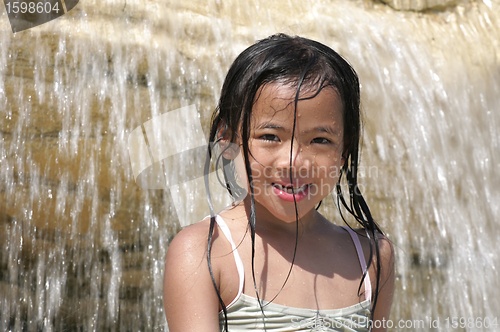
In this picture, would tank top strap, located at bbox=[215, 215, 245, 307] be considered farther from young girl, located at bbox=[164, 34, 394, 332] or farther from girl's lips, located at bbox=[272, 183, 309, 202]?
girl's lips, located at bbox=[272, 183, 309, 202]

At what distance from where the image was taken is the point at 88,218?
3455 mm

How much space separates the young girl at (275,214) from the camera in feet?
6.10

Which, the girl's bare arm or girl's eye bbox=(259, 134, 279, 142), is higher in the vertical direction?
girl's eye bbox=(259, 134, 279, 142)

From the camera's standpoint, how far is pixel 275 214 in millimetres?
1938

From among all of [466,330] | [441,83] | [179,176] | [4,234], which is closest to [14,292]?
[4,234]

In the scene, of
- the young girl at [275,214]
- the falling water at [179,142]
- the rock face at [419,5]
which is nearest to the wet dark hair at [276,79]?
the young girl at [275,214]

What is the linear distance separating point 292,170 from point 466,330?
238 cm

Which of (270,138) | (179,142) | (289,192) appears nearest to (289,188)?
(289,192)

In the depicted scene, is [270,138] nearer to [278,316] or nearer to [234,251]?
[234,251]

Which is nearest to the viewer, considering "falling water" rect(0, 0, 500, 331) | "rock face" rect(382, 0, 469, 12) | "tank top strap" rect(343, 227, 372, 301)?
"tank top strap" rect(343, 227, 372, 301)

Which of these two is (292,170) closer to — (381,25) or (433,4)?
(381,25)

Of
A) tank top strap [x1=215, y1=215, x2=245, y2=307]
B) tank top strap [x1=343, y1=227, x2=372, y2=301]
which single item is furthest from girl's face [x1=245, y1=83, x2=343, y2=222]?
tank top strap [x1=343, y1=227, x2=372, y2=301]

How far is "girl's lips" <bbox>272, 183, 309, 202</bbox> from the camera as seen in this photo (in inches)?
74.1

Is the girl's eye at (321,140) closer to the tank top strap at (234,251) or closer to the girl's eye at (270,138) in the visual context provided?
the girl's eye at (270,138)
